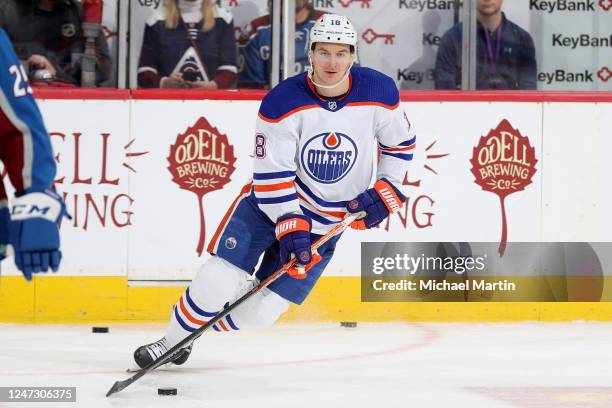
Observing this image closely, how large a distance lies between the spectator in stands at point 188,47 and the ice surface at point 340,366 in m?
1.10

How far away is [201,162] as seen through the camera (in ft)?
17.6

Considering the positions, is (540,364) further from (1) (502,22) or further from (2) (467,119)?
(1) (502,22)

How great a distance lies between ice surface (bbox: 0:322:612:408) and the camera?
12.1 ft

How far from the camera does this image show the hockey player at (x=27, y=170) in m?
2.35

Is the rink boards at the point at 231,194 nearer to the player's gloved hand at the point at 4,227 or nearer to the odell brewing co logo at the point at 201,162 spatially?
the odell brewing co logo at the point at 201,162

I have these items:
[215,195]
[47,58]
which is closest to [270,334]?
[215,195]

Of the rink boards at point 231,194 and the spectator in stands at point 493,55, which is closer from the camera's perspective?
the rink boards at point 231,194

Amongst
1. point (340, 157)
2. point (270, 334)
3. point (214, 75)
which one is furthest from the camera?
point (214, 75)

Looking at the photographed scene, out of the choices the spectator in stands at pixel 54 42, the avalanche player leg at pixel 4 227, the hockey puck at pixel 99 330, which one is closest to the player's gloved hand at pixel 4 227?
the avalanche player leg at pixel 4 227

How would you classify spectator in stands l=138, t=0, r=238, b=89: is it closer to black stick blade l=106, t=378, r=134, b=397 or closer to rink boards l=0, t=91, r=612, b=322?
rink boards l=0, t=91, r=612, b=322

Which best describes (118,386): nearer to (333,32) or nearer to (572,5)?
(333,32)

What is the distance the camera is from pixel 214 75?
5441 mm

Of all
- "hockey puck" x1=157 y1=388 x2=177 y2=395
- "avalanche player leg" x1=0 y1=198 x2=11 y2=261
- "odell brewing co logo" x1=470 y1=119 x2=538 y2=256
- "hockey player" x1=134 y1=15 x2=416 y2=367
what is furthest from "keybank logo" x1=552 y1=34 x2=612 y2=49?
"avalanche player leg" x1=0 y1=198 x2=11 y2=261

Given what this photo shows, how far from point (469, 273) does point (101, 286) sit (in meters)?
1.62
